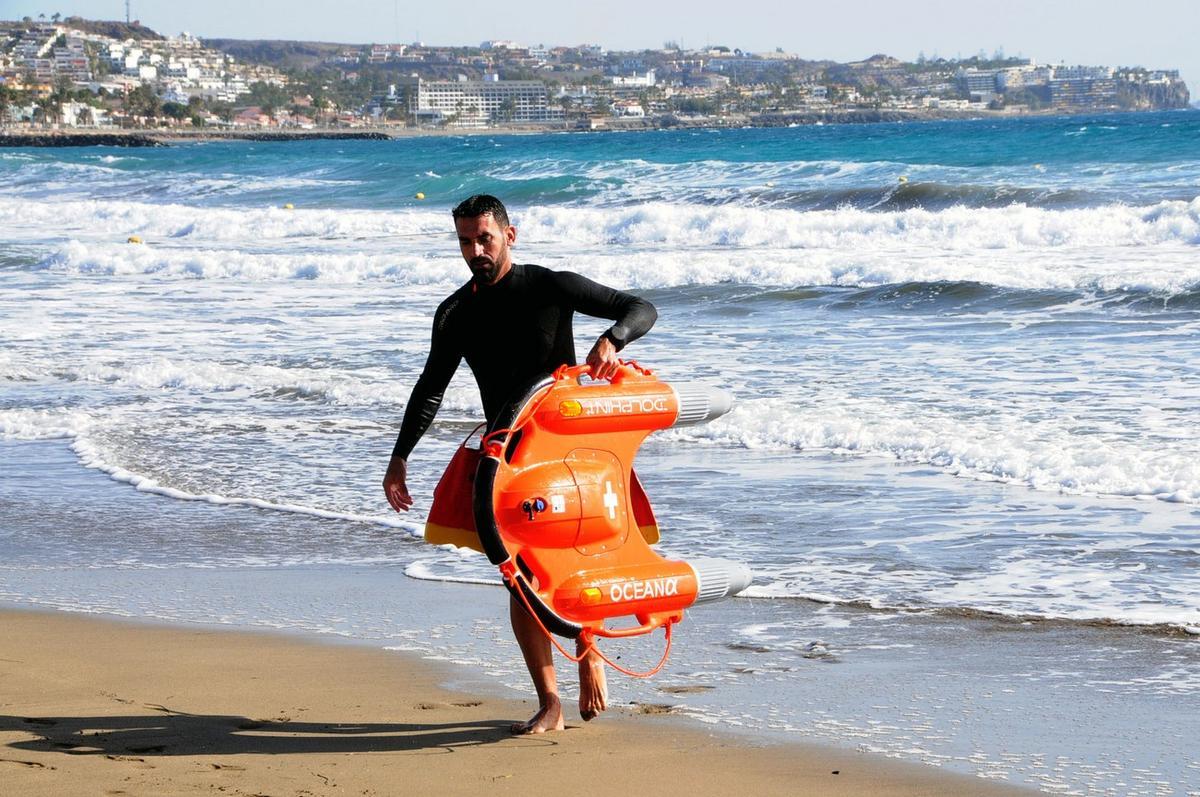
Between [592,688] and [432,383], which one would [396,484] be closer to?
[432,383]

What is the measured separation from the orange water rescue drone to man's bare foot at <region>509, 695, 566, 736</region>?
0.25 metres

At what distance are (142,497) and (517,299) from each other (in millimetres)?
4261

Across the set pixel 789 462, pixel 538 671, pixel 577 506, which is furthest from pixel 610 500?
pixel 789 462

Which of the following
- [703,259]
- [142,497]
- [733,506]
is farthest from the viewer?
[703,259]

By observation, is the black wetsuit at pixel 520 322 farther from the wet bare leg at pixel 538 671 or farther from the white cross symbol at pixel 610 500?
the wet bare leg at pixel 538 671

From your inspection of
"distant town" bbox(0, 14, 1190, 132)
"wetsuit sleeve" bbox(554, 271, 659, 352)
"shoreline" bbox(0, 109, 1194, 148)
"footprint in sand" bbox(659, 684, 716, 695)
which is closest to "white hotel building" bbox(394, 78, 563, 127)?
"distant town" bbox(0, 14, 1190, 132)

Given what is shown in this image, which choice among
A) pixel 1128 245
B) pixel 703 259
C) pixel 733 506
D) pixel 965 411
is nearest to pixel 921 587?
pixel 733 506

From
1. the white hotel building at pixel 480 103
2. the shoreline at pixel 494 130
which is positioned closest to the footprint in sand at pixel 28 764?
the shoreline at pixel 494 130

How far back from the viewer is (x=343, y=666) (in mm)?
4898

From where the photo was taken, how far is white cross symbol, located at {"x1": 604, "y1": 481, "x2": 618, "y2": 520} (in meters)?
4.09

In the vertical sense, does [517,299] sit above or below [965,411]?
above

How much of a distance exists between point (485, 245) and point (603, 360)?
46 centimetres

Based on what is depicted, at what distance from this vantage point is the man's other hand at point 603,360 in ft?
13.3

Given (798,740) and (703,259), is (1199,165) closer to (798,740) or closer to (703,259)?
(703,259)
